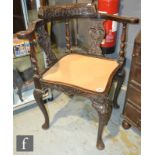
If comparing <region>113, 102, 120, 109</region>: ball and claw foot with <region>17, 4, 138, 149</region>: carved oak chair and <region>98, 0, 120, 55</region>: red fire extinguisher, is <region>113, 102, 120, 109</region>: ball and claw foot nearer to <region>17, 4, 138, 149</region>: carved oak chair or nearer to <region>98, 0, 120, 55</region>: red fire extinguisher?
<region>17, 4, 138, 149</region>: carved oak chair

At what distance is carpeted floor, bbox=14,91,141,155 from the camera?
1.40 metres

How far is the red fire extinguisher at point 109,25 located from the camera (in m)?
1.67

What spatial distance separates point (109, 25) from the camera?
1.74 metres

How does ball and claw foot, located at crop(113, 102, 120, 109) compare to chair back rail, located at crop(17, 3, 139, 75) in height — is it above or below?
below

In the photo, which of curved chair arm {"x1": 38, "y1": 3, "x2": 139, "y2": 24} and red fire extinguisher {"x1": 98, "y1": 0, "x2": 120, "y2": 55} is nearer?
curved chair arm {"x1": 38, "y1": 3, "x2": 139, "y2": 24}

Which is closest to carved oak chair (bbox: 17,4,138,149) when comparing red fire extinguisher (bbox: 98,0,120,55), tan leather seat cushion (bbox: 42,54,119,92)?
tan leather seat cushion (bbox: 42,54,119,92)

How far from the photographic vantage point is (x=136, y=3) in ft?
5.04

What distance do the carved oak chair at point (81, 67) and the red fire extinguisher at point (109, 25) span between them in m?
0.24

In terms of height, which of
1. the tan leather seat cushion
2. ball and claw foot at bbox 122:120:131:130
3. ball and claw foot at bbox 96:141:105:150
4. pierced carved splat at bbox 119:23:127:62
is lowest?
ball and claw foot at bbox 96:141:105:150

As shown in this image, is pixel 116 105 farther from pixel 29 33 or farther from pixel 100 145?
pixel 29 33

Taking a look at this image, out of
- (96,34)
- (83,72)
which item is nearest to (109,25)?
(96,34)
